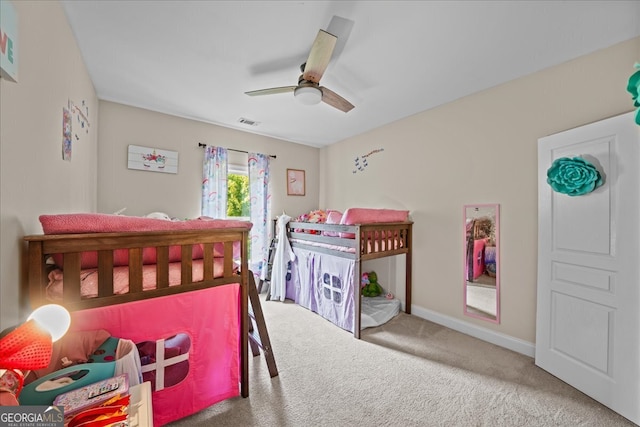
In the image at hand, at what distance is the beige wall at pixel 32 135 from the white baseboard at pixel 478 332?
10.4ft

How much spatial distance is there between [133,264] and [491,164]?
9.52ft

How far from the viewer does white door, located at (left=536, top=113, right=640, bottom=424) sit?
1.54m

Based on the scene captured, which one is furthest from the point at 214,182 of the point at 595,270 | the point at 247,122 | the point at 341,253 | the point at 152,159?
the point at 595,270

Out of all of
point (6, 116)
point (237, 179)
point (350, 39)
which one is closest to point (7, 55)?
point (6, 116)

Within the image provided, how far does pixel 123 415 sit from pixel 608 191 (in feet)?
9.01

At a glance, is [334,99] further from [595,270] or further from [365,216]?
[595,270]

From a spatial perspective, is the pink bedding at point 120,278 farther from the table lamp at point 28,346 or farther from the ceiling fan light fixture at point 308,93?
the ceiling fan light fixture at point 308,93

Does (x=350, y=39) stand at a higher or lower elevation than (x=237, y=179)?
higher

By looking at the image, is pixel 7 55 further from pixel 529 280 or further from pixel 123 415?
pixel 529 280

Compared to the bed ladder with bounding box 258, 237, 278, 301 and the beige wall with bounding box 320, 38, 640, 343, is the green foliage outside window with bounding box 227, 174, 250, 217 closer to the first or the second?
the bed ladder with bounding box 258, 237, 278, 301

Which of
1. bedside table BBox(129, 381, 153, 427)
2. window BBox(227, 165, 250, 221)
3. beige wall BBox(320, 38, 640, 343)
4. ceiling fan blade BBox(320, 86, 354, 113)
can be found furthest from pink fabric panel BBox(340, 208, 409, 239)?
bedside table BBox(129, 381, 153, 427)

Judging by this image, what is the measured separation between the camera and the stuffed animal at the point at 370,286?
134 inches

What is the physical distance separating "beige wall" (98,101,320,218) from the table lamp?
2624mm

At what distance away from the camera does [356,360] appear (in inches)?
81.7
